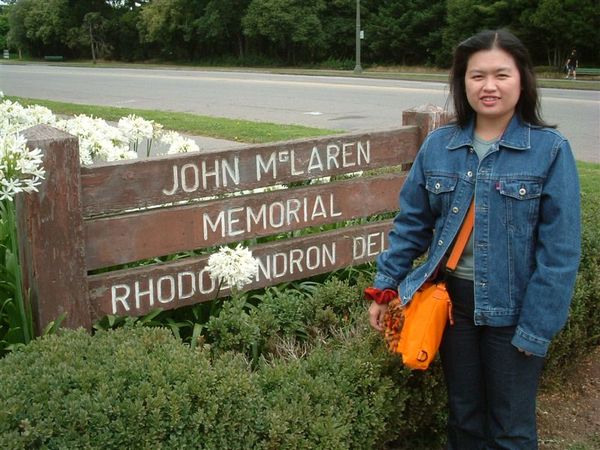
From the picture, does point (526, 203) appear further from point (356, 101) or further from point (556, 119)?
point (356, 101)

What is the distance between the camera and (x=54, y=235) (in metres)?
3.02

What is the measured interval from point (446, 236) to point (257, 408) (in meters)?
0.86

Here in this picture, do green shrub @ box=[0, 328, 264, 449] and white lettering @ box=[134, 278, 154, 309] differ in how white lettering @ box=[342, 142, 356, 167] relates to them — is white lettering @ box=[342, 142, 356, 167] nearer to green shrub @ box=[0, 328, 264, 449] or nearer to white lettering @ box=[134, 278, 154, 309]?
white lettering @ box=[134, 278, 154, 309]

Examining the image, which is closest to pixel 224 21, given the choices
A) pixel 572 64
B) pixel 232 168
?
pixel 572 64

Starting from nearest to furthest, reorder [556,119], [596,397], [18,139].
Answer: [18,139] → [596,397] → [556,119]

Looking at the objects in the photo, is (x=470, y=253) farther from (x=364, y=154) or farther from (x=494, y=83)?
(x=364, y=154)

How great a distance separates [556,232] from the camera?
2.33 metres

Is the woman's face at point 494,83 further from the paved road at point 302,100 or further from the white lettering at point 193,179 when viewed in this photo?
the paved road at point 302,100

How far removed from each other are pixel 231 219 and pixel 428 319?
1.37 metres

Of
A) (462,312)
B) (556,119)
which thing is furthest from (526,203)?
(556,119)

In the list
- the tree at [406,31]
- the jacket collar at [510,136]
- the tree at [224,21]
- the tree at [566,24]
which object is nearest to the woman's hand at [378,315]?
the jacket collar at [510,136]

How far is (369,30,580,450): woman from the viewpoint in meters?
2.36

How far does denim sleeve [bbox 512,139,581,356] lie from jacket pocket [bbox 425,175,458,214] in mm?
309

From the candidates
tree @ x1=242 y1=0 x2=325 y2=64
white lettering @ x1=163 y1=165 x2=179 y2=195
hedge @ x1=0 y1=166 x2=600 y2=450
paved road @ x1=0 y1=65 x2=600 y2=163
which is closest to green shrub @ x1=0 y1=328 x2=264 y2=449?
hedge @ x1=0 y1=166 x2=600 y2=450
